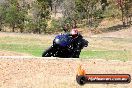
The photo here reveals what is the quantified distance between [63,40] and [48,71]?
9.12 ft

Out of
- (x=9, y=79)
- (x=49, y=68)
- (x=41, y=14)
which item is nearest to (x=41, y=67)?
(x=49, y=68)

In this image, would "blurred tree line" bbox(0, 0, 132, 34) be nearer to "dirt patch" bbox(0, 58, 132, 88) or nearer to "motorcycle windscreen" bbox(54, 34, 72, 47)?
"motorcycle windscreen" bbox(54, 34, 72, 47)

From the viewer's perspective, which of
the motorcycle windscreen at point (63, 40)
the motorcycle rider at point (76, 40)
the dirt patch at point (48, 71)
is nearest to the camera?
the dirt patch at point (48, 71)

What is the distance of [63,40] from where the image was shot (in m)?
18.4

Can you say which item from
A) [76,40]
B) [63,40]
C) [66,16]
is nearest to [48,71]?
[63,40]

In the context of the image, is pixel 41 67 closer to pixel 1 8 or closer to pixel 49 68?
pixel 49 68

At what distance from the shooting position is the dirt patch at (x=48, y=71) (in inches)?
584

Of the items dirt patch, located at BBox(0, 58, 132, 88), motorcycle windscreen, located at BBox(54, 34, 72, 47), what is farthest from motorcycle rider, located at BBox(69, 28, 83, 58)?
dirt patch, located at BBox(0, 58, 132, 88)

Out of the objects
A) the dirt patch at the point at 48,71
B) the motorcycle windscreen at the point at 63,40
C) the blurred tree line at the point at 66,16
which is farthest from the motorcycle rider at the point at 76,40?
the blurred tree line at the point at 66,16

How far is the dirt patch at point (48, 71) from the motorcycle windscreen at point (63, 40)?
153 cm

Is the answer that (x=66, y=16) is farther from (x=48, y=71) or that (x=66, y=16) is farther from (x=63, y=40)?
(x=48, y=71)

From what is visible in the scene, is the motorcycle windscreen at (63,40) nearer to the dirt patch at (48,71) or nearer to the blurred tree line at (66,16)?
the dirt patch at (48,71)

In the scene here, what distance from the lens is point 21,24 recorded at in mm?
80500

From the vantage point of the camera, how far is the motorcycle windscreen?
1822 cm
